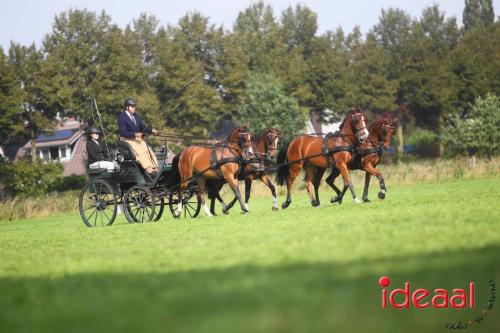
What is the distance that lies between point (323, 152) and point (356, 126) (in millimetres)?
968

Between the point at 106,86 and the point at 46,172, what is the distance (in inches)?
450

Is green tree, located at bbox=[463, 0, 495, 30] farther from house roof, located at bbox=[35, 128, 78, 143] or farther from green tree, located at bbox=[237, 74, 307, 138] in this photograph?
house roof, located at bbox=[35, 128, 78, 143]

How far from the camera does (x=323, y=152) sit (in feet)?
64.8

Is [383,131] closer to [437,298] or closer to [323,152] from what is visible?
[323,152]

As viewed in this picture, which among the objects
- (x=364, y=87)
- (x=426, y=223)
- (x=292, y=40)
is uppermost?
(x=292, y=40)

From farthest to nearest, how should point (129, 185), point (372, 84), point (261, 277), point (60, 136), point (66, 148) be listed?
point (60, 136) → point (66, 148) → point (372, 84) → point (129, 185) → point (261, 277)

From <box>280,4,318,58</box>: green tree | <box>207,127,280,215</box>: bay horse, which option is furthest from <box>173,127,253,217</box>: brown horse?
<box>280,4,318,58</box>: green tree

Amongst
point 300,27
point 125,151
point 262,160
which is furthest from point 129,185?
point 300,27

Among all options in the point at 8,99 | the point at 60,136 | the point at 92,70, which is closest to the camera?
the point at 8,99

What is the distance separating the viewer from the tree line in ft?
189

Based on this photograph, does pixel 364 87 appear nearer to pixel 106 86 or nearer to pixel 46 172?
pixel 106 86

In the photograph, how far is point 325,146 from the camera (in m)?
19.7

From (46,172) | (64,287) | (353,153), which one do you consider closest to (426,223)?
(64,287)

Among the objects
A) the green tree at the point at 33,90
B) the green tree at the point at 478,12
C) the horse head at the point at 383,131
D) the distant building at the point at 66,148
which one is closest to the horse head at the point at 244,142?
the horse head at the point at 383,131
